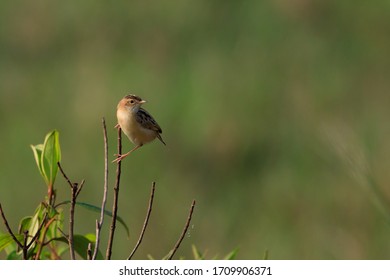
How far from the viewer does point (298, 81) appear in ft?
24.1

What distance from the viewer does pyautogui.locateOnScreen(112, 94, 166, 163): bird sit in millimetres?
2601

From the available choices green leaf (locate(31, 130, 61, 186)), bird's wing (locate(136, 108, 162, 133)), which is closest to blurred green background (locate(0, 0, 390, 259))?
bird's wing (locate(136, 108, 162, 133))

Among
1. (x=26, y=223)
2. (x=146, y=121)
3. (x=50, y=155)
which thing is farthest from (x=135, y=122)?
(x=26, y=223)

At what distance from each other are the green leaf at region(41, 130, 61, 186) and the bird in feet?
0.50

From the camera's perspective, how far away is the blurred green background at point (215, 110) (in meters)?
6.19

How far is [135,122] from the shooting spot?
8.67ft

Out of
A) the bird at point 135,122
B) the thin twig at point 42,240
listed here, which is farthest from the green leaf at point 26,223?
the bird at point 135,122

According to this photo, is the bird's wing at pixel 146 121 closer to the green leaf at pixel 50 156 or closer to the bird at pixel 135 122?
the bird at pixel 135 122

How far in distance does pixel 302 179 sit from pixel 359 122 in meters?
0.55

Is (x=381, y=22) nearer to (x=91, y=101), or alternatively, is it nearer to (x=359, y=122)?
(x=359, y=122)

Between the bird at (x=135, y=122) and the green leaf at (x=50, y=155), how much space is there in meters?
0.15

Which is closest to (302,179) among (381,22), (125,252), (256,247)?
(256,247)

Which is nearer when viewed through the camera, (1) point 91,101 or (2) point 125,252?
(2) point 125,252

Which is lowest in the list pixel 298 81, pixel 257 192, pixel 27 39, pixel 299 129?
pixel 257 192
